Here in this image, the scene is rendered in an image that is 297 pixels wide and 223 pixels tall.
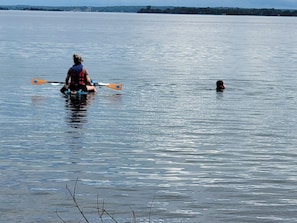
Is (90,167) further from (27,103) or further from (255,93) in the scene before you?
(255,93)

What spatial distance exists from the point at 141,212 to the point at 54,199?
153 cm

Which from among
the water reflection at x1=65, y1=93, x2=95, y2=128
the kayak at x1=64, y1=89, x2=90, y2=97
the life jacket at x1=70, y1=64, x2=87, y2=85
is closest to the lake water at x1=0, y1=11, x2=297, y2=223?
the water reflection at x1=65, y1=93, x2=95, y2=128

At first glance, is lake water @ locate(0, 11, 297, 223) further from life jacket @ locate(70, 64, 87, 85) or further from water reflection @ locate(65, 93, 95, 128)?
life jacket @ locate(70, 64, 87, 85)

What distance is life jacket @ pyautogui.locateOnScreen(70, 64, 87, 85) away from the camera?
2936 centimetres

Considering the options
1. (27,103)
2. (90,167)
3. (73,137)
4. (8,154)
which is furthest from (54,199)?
(27,103)

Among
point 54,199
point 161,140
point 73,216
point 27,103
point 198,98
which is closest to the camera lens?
point 73,216

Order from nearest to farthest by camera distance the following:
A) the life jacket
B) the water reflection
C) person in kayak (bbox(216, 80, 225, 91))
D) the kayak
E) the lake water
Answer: the lake water
the water reflection
the life jacket
the kayak
person in kayak (bbox(216, 80, 225, 91))

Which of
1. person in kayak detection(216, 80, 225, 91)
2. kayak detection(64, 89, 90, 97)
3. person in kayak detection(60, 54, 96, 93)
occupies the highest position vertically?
person in kayak detection(60, 54, 96, 93)

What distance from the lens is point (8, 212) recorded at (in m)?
13.8

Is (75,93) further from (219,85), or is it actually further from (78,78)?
(219,85)

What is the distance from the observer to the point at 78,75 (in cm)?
2984

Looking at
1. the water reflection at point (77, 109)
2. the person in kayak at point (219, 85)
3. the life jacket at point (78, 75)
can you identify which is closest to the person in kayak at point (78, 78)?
the life jacket at point (78, 75)

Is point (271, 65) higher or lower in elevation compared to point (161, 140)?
lower

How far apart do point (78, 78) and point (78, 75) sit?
157mm
